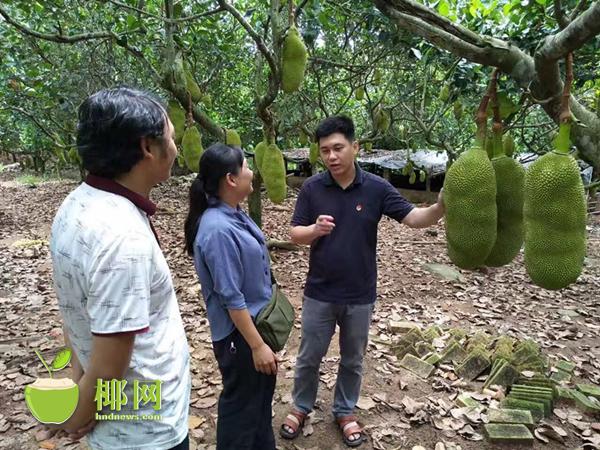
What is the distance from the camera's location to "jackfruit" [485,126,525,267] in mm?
1383

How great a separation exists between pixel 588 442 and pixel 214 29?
16.0 feet

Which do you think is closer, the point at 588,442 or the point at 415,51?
the point at 588,442

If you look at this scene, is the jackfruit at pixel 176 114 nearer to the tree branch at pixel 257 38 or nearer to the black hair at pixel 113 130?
the tree branch at pixel 257 38

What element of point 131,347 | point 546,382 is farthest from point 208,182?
point 546,382

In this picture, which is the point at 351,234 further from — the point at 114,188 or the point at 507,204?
the point at 114,188

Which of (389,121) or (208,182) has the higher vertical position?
(389,121)

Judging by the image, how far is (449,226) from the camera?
1.37 meters

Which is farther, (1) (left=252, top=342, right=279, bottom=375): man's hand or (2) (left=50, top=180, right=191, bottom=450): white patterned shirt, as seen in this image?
(1) (left=252, top=342, right=279, bottom=375): man's hand

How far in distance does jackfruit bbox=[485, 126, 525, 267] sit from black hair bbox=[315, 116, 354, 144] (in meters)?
0.90

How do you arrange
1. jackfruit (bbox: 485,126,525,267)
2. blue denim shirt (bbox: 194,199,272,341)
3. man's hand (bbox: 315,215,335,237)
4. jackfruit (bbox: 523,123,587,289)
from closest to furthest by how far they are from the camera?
1. jackfruit (bbox: 523,123,587,289)
2. jackfruit (bbox: 485,126,525,267)
3. blue denim shirt (bbox: 194,199,272,341)
4. man's hand (bbox: 315,215,335,237)

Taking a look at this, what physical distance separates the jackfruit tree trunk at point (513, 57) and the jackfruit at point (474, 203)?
0.22 m

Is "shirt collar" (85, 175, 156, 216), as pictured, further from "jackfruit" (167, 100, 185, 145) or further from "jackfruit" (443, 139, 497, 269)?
"jackfruit" (167, 100, 185, 145)

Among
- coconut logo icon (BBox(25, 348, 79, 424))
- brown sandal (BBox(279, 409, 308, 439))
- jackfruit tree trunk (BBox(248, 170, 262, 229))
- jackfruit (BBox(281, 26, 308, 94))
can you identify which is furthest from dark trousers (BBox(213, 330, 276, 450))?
jackfruit tree trunk (BBox(248, 170, 262, 229))

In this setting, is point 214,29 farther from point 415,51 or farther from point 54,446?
point 54,446
